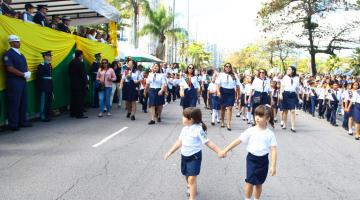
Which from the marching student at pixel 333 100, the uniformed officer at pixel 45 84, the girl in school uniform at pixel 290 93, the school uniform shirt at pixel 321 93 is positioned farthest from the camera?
the school uniform shirt at pixel 321 93

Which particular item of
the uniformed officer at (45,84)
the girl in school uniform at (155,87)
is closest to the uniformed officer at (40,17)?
the uniformed officer at (45,84)

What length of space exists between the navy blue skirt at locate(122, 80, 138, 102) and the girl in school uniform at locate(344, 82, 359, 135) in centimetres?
662

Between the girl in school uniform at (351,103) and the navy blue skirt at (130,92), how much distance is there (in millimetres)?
6616

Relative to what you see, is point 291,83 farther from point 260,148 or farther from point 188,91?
point 260,148

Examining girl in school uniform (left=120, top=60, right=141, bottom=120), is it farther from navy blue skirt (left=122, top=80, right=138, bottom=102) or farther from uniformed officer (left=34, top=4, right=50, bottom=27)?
uniformed officer (left=34, top=4, right=50, bottom=27)

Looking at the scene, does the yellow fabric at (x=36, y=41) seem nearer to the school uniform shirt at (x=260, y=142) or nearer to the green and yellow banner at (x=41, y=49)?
the green and yellow banner at (x=41, y=49)

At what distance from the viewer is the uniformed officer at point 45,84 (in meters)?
11.5

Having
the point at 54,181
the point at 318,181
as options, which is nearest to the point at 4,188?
the point at 54,181

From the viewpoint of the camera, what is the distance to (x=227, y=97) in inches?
475

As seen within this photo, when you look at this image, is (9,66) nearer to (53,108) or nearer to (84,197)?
(53,108)

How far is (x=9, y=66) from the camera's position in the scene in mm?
9703

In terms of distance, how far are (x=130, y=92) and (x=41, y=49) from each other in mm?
3035

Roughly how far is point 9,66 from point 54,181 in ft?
15.9

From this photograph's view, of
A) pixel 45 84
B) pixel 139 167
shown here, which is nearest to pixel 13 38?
pixel 45 84
